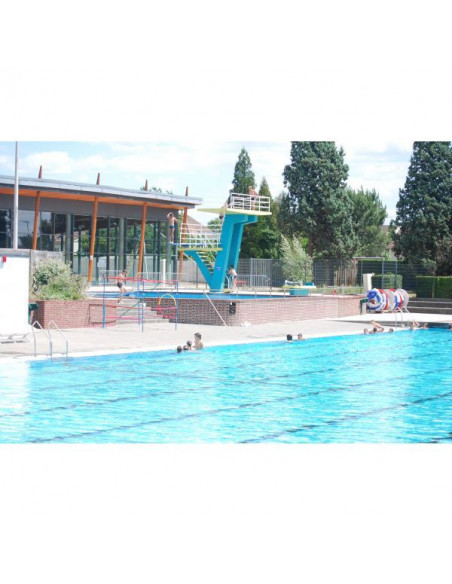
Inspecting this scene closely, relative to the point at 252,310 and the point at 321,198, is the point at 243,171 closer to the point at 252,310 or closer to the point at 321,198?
the point at 321,198

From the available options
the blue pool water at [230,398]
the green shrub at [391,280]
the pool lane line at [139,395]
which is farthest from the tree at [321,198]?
the pool lane line at [139,395]

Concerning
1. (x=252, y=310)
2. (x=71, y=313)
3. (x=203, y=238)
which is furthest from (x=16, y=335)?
(x=203, y=238)

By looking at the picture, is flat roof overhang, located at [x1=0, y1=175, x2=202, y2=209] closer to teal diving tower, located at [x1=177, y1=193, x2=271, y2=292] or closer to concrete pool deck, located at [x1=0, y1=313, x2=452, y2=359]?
teal diving tower, located at [x1=177, y1=193, x2=271, y2=292]

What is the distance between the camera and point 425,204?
1438 inches

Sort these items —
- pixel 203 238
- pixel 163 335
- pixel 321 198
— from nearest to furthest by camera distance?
1. pixel 163 335
2. pixel 203 238
3. pixel 321 198

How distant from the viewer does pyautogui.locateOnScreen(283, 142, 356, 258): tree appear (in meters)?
45.2

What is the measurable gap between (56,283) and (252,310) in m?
5.45

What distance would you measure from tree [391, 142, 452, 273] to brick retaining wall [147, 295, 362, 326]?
12.4m

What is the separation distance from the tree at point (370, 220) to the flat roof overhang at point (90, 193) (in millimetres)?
24953

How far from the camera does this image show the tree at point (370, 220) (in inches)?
2357

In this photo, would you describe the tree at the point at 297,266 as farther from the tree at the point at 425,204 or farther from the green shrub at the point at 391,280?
the green shrub at the point at 391,280

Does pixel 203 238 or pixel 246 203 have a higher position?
pixel 246 203

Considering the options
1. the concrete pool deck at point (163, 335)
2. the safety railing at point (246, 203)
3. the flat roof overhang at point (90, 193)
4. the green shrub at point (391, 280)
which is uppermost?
the flat roof overhang at point (90, 193)
